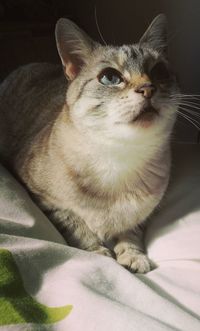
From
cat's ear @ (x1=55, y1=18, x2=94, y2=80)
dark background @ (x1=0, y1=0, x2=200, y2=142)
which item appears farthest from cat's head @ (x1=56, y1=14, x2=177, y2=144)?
dark background @ (x1=0, y1=0, x2=200, y2=142)

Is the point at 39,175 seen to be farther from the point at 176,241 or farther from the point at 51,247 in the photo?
the point at 176,241

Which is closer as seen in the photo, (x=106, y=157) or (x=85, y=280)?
(x=85, y=280)

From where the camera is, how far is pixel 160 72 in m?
1.42

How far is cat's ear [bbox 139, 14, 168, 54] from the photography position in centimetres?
152

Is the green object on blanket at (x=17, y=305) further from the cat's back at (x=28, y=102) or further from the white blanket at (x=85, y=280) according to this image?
the cat's back at (x=28, y=102)

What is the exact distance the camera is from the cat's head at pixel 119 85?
1229mm

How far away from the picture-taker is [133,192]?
1.45 metres

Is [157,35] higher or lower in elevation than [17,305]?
higher

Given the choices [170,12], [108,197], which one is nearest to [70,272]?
[108,197]

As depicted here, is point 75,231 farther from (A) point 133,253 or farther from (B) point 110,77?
(B) point 110,77

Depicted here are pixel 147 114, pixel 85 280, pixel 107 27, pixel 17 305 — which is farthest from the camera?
pixel 107 27

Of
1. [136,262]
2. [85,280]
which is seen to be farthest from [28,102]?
[85,280]

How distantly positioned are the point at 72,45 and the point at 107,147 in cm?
38

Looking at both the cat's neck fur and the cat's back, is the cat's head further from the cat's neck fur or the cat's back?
the cat's back
